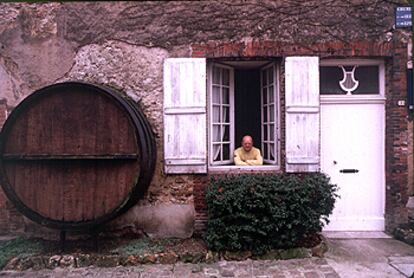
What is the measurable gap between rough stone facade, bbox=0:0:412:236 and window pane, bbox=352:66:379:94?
0.21 m

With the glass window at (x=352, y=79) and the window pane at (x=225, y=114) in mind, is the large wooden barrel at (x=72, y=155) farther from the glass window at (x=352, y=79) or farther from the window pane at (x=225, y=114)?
the glass window at (x=352, y=79)

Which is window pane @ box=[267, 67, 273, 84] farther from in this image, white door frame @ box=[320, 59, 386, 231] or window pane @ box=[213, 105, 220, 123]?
window pane @ box=[213, 105, 220, 123]

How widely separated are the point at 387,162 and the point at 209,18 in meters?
3.58

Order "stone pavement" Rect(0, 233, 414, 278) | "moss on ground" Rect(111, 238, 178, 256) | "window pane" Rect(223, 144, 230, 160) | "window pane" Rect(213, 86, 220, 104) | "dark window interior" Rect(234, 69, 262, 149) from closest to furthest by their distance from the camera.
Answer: "stone pavement" Rect(0, 233, 414, 278) → "moss on ground" Rect(111, 238, 178, 256) → "window pane" Rect(213, 86, 220, 104) → "window pane" Rect(223, 144, 230, 160) → "dark window interior" Rect(234, 69, 262, 149)

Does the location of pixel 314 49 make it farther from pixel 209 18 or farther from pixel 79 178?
pixel 79 178

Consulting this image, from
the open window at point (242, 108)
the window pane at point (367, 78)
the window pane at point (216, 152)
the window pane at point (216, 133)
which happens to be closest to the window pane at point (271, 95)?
the open window at point (242, 108)

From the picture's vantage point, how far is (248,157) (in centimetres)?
572

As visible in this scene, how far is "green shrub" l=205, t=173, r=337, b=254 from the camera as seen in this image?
4738 mm

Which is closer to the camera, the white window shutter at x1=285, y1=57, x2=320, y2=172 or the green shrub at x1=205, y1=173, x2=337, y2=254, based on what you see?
the green shrub at x1=205, y1=173, x2=337, y2=254

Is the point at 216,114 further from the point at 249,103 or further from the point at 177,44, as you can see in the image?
the point at 177,44

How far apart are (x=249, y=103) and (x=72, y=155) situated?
3.09m

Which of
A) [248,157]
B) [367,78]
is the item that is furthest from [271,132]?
[367,78]

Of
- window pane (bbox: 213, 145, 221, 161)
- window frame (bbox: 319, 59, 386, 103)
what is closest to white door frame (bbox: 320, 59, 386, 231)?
window frame (bbox: 319, 59, 386, 103)

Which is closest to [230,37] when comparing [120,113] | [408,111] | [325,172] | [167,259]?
[120,113]
